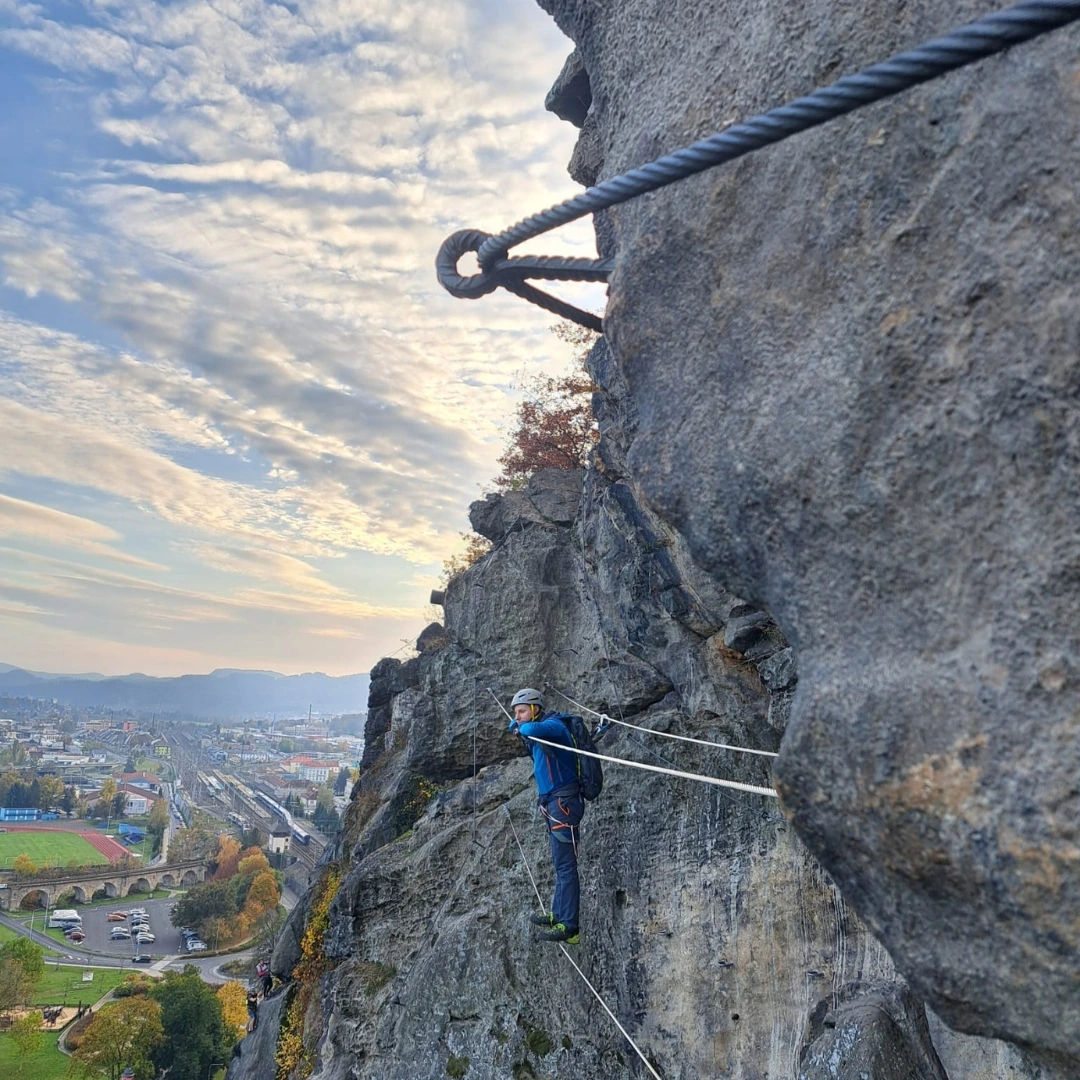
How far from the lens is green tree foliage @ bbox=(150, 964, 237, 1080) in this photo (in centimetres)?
4594

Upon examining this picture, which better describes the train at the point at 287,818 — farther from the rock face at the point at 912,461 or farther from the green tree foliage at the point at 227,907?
the rock face at the point at 912,461

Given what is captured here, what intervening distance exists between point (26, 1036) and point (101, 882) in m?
63.2

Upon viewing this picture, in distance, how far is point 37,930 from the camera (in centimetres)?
9069

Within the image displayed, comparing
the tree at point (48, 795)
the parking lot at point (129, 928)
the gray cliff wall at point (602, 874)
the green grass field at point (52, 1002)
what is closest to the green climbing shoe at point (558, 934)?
the gray cliff wall at point (602, 874)

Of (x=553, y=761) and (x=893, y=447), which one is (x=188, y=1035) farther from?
(x=893, y=447)

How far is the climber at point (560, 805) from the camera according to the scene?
791cm

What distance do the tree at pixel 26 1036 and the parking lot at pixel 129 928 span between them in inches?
1221

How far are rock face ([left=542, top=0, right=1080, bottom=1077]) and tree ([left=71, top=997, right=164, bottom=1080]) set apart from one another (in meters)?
56.2

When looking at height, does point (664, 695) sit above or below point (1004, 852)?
above

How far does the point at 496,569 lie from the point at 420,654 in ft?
19.4

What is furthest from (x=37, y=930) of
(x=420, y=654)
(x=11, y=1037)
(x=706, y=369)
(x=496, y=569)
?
(x=706, y=369)

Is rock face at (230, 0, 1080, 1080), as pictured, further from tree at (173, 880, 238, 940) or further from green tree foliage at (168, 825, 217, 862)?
green tree foliage at (168, 825, 217, 862)

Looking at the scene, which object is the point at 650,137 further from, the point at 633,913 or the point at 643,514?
the point at 633,913

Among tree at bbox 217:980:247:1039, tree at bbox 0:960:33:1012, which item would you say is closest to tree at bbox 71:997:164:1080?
tree at bbox 217:980:247:1039
